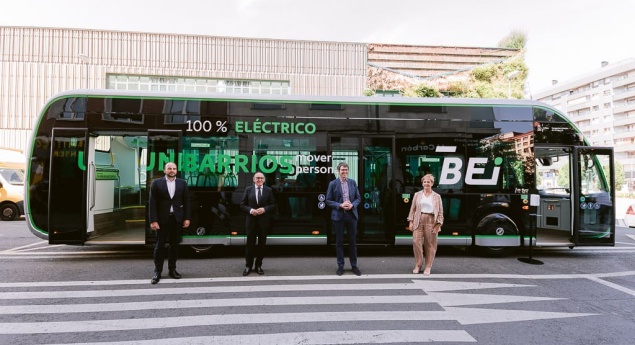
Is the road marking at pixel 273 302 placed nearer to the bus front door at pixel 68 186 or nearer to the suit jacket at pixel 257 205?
the suit jacket at pixel 257 205

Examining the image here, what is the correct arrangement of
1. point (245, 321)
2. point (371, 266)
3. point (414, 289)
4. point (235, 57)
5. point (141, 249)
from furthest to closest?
point (235, 57), point (141, 249), point (371, 266), point (414, 289), point (245, 321)

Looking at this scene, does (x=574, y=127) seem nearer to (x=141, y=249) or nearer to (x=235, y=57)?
(x=141, y=249)

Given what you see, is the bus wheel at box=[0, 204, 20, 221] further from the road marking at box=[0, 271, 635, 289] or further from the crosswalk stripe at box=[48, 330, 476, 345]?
the crosswalk stripe at box=[48, 330, 476, 345]

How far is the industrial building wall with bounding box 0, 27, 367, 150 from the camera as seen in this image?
85.7 ft

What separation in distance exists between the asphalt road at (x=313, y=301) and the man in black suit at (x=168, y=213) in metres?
0.43

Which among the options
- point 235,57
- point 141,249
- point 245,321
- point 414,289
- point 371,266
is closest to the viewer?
point 245,321

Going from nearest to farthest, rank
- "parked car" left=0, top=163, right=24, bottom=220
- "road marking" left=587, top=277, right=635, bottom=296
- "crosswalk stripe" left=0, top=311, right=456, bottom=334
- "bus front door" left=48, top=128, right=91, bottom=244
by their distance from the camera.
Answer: "crosswalk stripe" left=0, top=311, right=456, bottom=334 → "road marking" left=587, top=277, right=635, bottom=296 → "bus front door" left=48, top=128, right=91, bottom=244 → "parked car" left=0, top=163, right=24, bottom=220

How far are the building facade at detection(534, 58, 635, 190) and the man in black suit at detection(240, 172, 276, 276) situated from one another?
8179 cm

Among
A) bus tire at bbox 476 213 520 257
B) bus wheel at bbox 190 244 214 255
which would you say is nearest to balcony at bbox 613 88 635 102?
bus tire at bbox 476 213 520 257

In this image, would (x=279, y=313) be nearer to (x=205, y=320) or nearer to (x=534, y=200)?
(x=205, y=320)

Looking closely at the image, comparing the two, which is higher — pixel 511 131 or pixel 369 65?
pixel 369 65

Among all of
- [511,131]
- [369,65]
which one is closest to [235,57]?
[369,65]

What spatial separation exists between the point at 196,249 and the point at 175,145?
2207mm

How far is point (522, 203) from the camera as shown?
8188 millimetres
